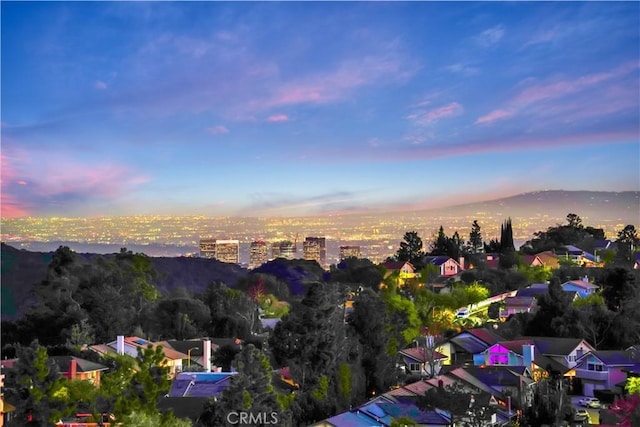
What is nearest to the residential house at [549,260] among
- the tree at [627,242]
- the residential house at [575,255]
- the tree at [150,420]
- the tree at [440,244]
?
the residential house at [575,255]

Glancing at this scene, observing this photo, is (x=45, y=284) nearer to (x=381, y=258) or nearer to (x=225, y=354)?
(x=225, y=354)

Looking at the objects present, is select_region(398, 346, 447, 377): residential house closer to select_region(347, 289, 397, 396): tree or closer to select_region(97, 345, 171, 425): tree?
select_region(347, 289, 397, 396): tree

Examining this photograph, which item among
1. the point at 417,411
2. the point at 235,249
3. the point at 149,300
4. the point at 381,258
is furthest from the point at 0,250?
the point at 235,249

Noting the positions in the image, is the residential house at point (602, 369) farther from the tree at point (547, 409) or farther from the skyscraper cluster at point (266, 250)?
the skyscraper cluster at point (266, 250)

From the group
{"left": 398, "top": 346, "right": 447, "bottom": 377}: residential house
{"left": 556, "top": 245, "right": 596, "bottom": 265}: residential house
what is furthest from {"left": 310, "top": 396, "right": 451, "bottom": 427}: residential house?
{"left": 556, "top": 245, "right": 596, "bottom": 265}: residential house

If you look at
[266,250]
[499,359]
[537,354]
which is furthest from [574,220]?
[499,359]
